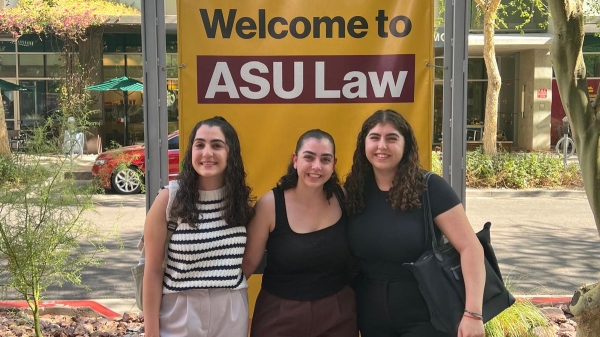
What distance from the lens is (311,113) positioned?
12.4ft

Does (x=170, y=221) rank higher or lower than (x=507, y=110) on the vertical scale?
lower

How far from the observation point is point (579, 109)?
A: 13.0ft

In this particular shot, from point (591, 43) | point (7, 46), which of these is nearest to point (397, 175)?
point (7, 46)

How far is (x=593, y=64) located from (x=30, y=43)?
20681 millimetres

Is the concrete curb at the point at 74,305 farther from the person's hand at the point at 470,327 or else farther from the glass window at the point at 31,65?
the glass window at the point at 31,65

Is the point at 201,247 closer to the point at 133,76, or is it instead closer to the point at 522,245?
the point at 522,245

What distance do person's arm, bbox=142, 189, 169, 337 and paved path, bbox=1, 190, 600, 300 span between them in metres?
3.76

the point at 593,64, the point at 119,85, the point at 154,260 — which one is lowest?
the point at 154,260

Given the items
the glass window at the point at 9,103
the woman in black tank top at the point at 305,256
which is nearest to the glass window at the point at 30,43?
the glass window at the point at 9,103

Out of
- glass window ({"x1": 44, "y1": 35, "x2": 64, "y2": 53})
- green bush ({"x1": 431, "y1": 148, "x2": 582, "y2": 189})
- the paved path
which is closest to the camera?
the paved path

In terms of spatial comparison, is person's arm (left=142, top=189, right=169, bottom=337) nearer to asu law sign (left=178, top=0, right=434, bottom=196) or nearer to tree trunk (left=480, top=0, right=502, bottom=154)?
asu law sign (left=178, top=0, right=434, bottom=196)

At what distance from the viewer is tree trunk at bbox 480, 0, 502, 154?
1557 cm

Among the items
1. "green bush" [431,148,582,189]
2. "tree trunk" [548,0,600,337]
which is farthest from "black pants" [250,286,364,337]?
Answer: "green bush" [431,148,582,189]

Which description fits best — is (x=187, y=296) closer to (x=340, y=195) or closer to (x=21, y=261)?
(x=340, y=195)
